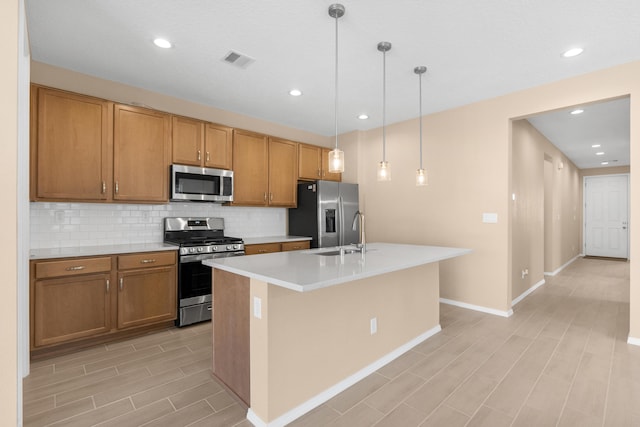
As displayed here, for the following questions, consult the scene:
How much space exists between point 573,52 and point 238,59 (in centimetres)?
295

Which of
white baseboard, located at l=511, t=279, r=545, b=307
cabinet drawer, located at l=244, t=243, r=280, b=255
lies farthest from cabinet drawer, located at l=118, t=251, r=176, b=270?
white baseboard, located at l=511, t=279, r=545, b=307

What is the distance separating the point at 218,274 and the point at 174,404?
2.82 feet

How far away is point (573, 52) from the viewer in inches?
108

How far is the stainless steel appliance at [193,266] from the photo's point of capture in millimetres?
3404

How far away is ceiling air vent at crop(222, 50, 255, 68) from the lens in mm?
2834

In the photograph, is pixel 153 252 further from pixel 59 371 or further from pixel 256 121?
pixel 256 121

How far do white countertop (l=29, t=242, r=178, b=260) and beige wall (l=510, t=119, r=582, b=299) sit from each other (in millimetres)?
4197

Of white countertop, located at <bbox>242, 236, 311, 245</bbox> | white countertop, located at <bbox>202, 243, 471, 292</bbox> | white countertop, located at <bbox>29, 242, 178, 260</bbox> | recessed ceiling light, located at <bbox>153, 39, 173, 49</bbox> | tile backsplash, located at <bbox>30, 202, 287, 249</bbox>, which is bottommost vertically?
white countertop, located at <bbox>242, 236, 311, 245</bbox>

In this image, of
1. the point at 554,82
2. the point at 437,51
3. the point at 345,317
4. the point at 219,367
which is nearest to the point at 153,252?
the point at 219,367

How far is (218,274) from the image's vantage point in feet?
7.70

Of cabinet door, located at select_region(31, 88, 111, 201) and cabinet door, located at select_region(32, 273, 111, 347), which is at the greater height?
cabinet door, located at select_region(31, 88, 111, 201)

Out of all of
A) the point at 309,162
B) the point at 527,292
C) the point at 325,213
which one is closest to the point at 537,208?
the point at 527,292

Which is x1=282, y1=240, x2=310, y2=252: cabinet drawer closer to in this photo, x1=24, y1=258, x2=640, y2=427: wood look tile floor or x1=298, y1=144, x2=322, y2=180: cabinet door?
x1=298, y1=144, x2=322, y2=180: cabinet door

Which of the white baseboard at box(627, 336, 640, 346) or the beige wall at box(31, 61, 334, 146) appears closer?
the white baseboard at box(627, 336, 640, 346)
